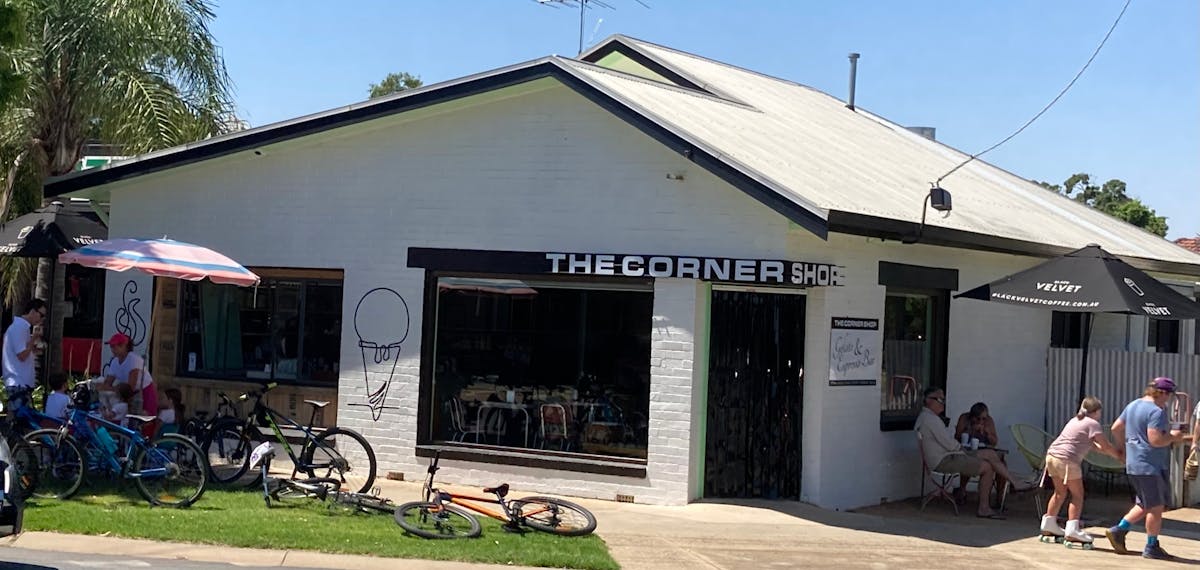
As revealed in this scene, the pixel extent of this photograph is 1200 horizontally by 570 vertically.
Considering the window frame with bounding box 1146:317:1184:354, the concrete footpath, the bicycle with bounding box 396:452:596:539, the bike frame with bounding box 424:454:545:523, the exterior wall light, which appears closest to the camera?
the concrete footpath

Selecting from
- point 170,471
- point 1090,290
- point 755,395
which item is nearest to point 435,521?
point 170,471

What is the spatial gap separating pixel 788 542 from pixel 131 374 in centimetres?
678

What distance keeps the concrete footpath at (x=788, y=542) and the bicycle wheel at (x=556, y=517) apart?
26 cm

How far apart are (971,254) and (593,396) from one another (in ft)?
16.4

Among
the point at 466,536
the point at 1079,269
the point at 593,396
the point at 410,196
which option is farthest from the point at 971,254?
the point at 466,536

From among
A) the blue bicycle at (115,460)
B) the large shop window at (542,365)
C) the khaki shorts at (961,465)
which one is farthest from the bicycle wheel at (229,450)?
the khaki shorts at (961,465)

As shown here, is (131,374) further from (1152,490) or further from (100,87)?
(1152,490)

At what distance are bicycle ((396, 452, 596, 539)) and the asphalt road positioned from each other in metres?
1.53

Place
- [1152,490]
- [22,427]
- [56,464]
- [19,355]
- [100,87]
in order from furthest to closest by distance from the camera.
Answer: [100,87], [19,355], [22,427], [56,464], [1152,490]

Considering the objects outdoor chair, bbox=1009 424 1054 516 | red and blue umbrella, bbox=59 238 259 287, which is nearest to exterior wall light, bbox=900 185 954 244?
outdoor chair, bbox=1009 424 1054 516

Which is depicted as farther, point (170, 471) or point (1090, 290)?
point (1090, 290)

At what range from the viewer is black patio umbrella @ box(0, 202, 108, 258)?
16938 millimetres

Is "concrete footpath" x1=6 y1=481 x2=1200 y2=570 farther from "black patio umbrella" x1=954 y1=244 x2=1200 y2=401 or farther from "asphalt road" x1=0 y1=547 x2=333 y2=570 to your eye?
"black patio umbrella" x1=954 y1=244 x2=1200 y2=401

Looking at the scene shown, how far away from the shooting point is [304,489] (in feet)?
39.6
